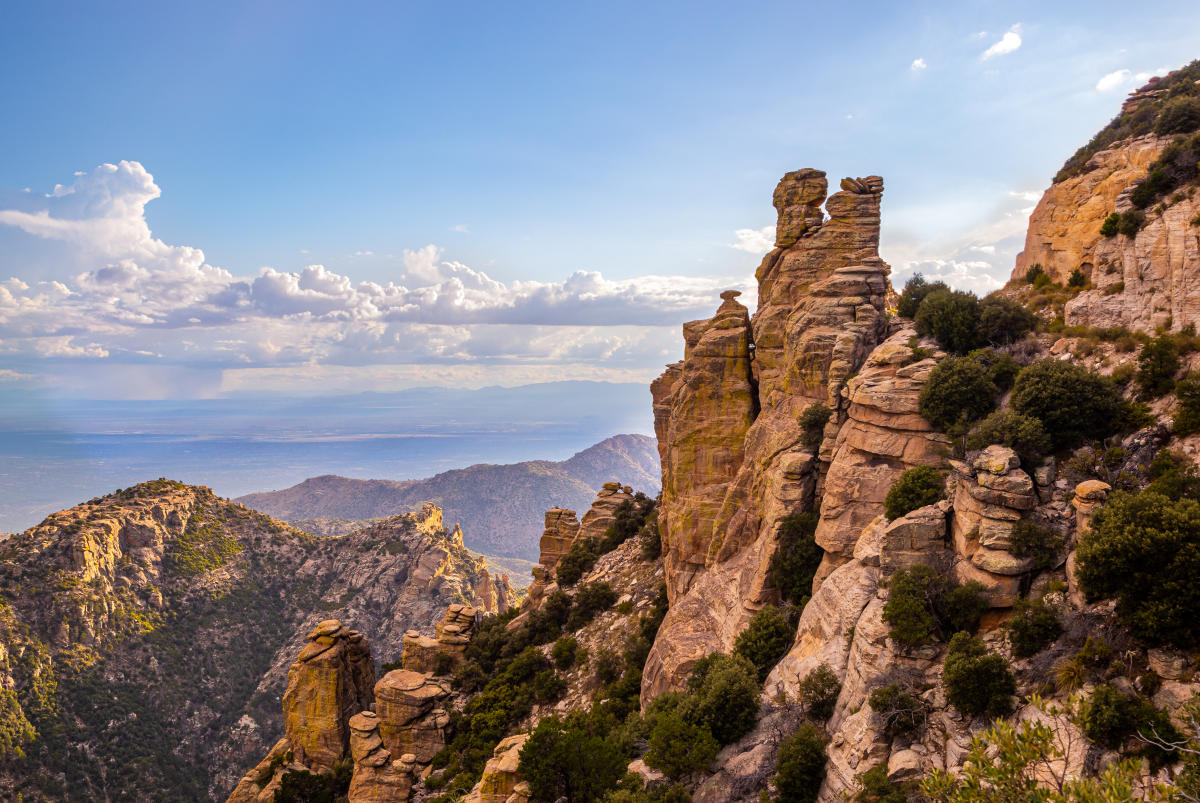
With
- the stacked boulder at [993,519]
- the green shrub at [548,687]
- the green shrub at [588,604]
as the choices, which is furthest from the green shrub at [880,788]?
the green shrub at [588,604]

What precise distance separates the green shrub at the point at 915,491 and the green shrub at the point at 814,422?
6.28 m

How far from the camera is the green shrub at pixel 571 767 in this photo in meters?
21.2

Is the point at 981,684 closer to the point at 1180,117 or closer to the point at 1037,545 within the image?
the point at 1037,545

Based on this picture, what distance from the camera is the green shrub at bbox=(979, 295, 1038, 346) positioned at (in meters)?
24.7

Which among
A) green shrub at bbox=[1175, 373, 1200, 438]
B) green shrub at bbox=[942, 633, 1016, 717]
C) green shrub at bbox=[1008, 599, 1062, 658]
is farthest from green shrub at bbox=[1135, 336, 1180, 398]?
green shrub at bbox=[942, 633, 1016, 717]

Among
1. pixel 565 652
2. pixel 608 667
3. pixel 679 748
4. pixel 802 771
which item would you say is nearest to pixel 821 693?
pixel 802 771

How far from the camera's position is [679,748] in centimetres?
1964

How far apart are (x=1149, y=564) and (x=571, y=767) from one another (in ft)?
61.7

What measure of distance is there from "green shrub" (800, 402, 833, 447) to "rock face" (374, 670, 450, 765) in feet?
93.3

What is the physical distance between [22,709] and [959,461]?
82.9 m

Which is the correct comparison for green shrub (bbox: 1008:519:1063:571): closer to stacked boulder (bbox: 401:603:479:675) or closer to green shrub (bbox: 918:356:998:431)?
green shrub (bbox: 918:356:998:431)

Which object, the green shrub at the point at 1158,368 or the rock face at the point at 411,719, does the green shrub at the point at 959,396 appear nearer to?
the green shrub at the point at 1158,368

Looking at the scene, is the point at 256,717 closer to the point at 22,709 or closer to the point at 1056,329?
the point at 22,709

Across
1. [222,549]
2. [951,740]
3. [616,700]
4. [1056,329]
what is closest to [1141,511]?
[951,740]
